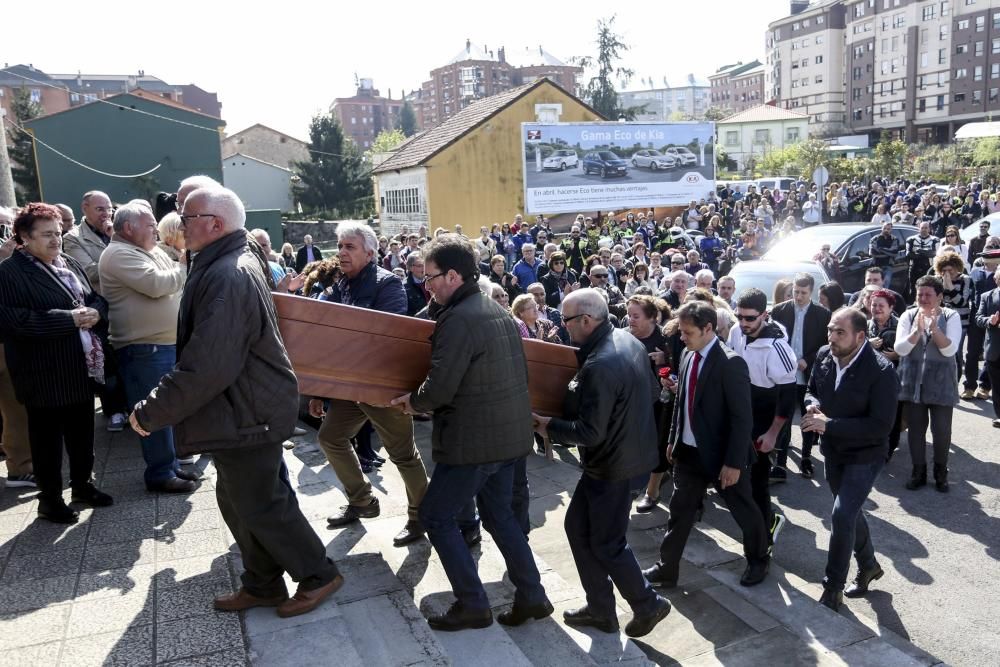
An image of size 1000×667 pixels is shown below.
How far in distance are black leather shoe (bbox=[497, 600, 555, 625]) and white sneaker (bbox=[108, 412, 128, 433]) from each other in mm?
4488

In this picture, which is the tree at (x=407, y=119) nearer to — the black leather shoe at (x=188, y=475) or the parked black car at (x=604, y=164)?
the parked black car at (x=604, y=164)

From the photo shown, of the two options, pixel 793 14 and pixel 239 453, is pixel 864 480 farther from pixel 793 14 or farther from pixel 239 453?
pixel 793 14

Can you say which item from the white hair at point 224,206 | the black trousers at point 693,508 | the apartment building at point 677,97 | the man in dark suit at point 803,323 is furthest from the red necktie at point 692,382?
the apartment building at point 677,97

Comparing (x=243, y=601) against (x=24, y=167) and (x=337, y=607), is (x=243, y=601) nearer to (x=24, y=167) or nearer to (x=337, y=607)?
(x=337, y=607)

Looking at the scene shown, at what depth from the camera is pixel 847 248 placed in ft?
41.7

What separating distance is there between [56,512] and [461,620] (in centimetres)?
266

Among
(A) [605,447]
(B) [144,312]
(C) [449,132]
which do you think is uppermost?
(C) [449,132]

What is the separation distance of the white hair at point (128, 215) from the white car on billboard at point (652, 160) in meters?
28.2

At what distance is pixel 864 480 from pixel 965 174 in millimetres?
46220

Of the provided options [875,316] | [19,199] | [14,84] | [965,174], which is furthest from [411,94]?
[875,316]

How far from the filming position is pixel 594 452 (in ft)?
12.1

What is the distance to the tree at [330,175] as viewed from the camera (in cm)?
5156

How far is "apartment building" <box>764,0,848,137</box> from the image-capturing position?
7969 centimetres

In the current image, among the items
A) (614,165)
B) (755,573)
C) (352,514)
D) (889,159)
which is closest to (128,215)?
(352,514)
